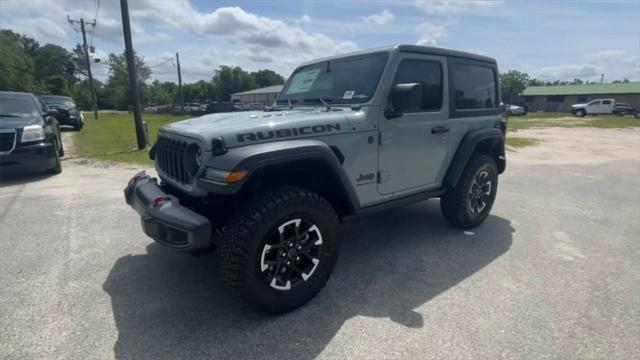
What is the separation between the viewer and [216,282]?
3.20 m

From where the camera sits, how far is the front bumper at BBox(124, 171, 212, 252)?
2.39 meters

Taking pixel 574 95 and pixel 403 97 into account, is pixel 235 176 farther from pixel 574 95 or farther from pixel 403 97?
pixel 574 95

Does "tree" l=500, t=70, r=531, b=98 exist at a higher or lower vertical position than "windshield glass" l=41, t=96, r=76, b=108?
higher

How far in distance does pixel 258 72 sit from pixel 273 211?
100429 mm

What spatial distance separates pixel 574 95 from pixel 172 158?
6156 cm

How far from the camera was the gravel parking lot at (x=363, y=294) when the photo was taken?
2424mm

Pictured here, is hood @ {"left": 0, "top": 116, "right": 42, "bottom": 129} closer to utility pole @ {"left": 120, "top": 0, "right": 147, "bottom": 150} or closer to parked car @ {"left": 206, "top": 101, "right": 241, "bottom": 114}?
utility pole @ {"left": 120, "top": 0, "right": 147, "bottom": 150}

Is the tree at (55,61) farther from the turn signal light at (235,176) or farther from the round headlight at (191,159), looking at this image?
the turn signal light at (235,176)

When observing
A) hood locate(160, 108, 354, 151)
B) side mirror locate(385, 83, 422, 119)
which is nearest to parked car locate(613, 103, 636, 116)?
side mirror locate(385, 83, 422, 119)

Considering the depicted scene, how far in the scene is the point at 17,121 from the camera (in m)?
6.77

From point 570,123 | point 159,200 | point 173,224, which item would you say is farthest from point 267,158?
point 570,123

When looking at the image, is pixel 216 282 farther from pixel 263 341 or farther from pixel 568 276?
pixel 568 276

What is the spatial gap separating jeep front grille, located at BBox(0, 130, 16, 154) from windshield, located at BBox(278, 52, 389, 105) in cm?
527

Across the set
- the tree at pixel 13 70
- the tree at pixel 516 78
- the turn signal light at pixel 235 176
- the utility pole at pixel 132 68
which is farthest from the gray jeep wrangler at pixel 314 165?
the tree at pixel 516 78
